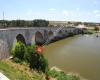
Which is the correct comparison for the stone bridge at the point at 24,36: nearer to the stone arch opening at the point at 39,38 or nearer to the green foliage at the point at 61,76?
the stone arch opening at the point at 39,38

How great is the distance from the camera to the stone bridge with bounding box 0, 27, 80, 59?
100ft

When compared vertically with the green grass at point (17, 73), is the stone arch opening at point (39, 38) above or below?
below

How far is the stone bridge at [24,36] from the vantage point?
30.6 m

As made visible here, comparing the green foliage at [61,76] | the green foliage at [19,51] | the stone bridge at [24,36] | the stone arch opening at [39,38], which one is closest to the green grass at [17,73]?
the green foliage at [61,76]

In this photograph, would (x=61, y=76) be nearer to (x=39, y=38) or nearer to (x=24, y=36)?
(x=24, y=36)

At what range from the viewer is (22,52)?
92.6 ft

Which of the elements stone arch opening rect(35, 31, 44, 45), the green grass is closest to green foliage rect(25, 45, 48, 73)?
the green grass

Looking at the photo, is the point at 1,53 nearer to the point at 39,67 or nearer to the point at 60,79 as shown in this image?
the point at 39,67

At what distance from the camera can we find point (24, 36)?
4234cm

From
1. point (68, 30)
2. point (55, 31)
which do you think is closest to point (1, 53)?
point (55, 31)

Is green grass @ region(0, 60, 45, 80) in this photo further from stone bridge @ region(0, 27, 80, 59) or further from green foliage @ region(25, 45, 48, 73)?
stone bridge @ region(0, 27, 80, 59)

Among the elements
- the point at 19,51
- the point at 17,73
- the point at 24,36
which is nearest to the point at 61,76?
the point at 19,51

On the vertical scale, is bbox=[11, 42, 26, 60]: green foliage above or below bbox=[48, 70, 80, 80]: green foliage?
above

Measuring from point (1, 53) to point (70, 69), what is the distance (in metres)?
9.35
